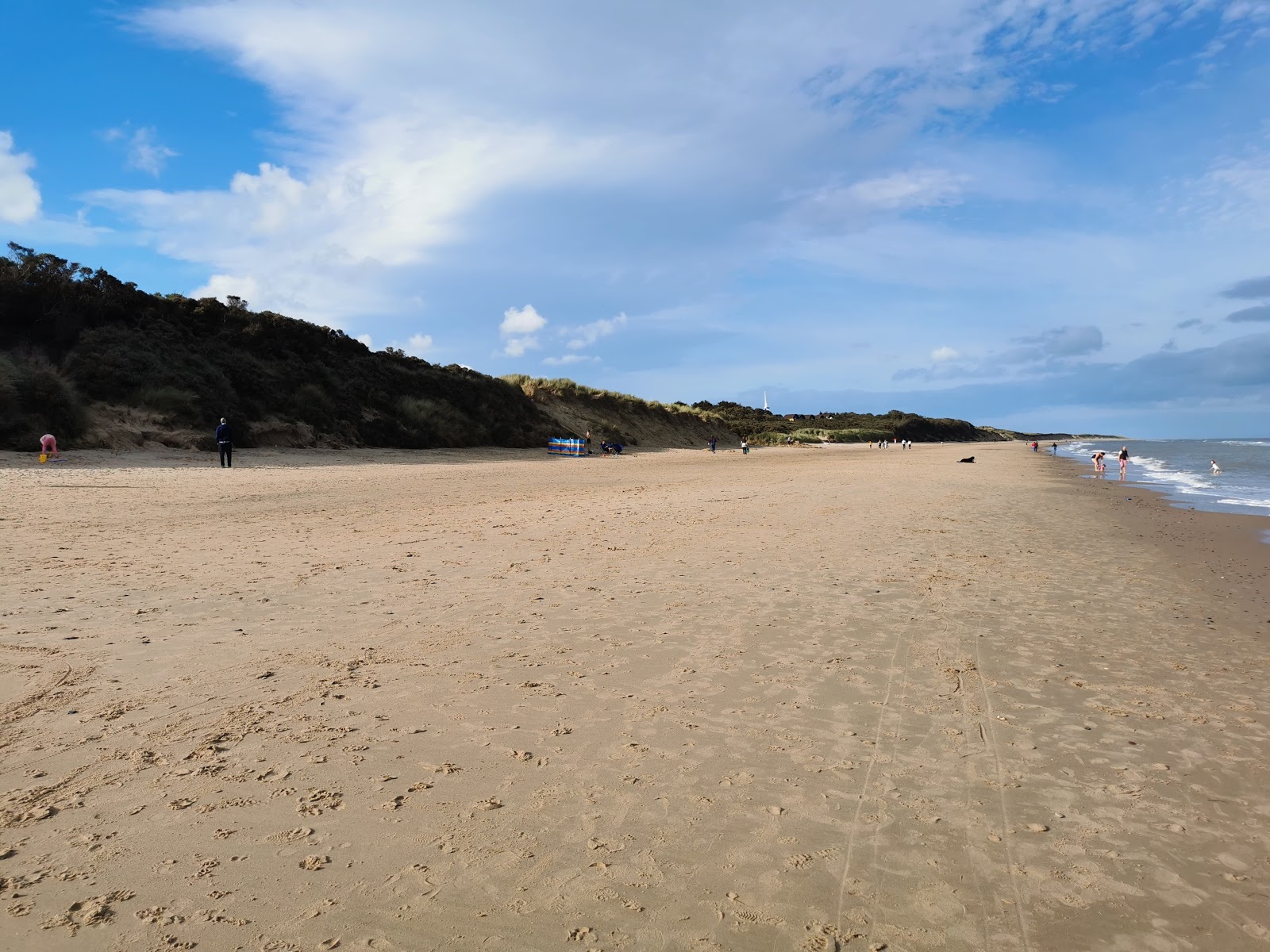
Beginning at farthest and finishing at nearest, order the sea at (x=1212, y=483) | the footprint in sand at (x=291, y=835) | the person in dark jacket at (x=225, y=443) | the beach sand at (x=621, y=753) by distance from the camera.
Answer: the person in dark jacket at (x=225, y=443)
the sea at (x=1212, y=483)
the footprint in sand at (x=291, y=835)
the beach sand at (x=621, y=753)

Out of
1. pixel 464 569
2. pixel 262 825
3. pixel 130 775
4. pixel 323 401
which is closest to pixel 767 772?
pixel 262 825

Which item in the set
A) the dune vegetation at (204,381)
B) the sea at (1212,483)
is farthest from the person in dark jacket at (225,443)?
the sea at (1212,483)

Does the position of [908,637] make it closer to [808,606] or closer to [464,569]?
[808,606]

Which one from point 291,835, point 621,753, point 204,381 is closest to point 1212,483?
point 621,753

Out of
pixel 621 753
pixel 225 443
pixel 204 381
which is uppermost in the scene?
pixel 204 381

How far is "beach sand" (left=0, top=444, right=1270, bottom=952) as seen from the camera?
2.50 metres

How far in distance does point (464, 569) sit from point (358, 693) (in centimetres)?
349

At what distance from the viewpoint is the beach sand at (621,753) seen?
250cm

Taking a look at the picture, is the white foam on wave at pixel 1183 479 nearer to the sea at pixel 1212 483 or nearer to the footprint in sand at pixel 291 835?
the sea at pixel 1212 483

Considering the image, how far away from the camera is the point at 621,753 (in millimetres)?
3652

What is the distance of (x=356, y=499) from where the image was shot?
14.1 m

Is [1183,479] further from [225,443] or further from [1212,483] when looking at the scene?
[225,443]

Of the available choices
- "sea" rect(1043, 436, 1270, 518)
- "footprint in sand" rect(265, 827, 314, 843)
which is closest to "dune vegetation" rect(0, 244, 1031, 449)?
"footprint in sand" rect(265, 827, 314, 843)

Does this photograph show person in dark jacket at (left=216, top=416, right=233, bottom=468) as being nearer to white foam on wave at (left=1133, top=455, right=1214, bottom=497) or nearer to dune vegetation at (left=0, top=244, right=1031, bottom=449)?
dune vegetation at (left=0, top=244, right=1031, bottom=449)
